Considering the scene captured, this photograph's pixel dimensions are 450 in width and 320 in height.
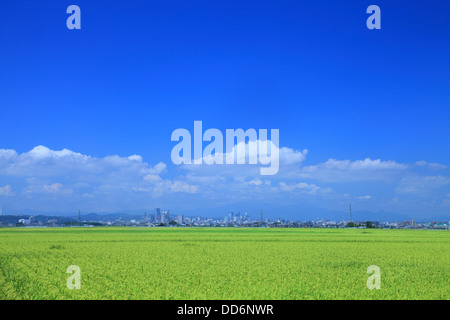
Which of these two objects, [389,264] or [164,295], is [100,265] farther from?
[389,264]

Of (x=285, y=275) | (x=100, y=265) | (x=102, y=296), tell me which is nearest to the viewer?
(x=102, y=296)
